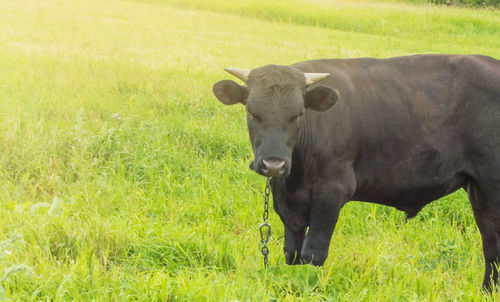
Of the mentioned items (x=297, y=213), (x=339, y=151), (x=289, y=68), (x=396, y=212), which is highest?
(x=289, y=68)

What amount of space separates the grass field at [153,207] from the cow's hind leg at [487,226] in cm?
14

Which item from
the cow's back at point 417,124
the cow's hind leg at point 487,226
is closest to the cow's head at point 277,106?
the cow's back at point 417,124

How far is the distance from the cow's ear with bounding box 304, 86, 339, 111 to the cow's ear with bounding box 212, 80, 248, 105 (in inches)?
19.7

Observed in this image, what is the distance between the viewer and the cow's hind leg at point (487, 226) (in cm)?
440

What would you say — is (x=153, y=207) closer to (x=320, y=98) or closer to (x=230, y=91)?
(x=230, y=91)

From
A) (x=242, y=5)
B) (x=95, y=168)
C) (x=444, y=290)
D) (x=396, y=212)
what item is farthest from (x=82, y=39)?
(x=242, y=5)

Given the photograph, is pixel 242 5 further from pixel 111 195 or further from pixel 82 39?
pixel 111 195

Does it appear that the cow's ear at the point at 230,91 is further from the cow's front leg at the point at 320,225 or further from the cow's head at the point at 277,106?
the cow's front leg at the point at 320,225

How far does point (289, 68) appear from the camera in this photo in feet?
13.2

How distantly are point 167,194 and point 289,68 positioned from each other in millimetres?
2296

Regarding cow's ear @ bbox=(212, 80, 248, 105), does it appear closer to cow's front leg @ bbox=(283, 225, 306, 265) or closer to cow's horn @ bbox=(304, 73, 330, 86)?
cow's horn @ bbox=(304, 73, 330, 86)

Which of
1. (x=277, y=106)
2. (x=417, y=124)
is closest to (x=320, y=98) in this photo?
(x=277, y=106)

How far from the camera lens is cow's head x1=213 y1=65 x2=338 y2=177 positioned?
366 centimetres

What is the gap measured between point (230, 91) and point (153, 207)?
5.74 ft
